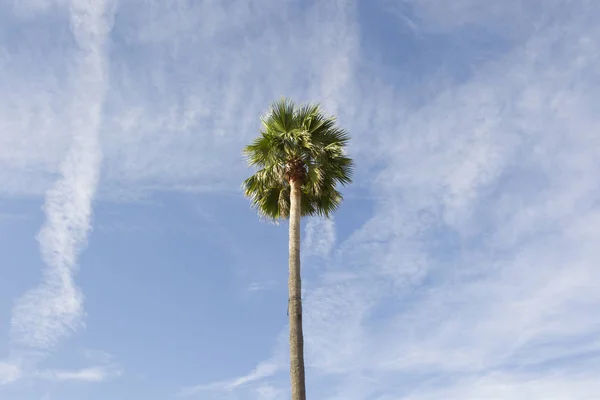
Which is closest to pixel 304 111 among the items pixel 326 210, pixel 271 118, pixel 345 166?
pixel 271 118

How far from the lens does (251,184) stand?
20188 mm

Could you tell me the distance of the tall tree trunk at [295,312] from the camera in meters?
14.6

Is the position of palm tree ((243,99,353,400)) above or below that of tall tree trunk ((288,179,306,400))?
above

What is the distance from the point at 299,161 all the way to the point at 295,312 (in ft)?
17.6

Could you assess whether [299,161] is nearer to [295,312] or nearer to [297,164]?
[297,164]

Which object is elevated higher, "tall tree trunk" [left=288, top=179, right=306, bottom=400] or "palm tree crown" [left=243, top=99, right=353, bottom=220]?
"palm tree crown" [left=243, top=99, right=353, bottom=220]

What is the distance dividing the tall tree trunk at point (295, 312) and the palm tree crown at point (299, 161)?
120cm

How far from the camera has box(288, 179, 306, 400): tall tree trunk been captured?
14555mm

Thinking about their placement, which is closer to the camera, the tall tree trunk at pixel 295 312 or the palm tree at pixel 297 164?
the tall tree trunk at pixel 295 312

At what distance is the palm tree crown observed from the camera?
18750mm

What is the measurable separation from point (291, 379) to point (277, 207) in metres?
7.19

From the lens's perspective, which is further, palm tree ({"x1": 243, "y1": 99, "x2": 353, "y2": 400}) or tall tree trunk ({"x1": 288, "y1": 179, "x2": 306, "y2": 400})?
palm tree ({"x1": 243, "y1": 99, "x2": 353, "y2": 400})

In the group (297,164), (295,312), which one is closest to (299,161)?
(297,164)

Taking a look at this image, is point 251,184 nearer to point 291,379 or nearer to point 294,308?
point 294,308
